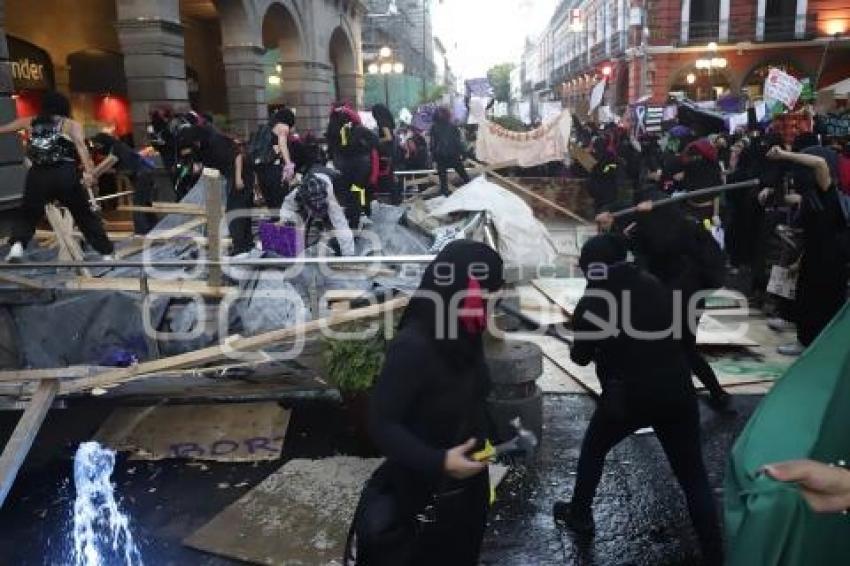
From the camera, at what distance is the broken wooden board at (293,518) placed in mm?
4301

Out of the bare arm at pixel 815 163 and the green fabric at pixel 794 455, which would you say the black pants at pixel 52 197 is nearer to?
the green fabric at pixel 794 455

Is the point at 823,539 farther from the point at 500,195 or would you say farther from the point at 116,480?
the point at 500,195

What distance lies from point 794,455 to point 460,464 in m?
1.35

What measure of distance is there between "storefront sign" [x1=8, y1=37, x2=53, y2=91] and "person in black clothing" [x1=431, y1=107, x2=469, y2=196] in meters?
8.97

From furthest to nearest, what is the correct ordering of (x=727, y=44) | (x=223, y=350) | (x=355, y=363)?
(x=727, y=44)
(x=223, y=350)
(x=355, y=363)

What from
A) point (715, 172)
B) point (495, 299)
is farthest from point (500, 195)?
point (495, 299)

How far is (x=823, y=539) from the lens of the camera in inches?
98.3

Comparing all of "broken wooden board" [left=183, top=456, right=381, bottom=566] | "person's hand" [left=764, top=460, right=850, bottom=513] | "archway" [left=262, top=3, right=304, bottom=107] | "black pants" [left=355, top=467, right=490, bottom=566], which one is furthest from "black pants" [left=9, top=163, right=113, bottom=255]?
"archway" [left=262, top=3, right=304, bottom=107]

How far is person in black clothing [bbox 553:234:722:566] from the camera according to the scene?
3.81 metres

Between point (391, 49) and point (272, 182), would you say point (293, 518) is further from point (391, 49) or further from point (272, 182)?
point (391, 49)

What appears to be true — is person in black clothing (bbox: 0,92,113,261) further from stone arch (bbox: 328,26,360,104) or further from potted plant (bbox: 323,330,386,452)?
stone arch (bbox: 328,26,360,104)

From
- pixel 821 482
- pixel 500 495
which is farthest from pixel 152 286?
pixel 821 482

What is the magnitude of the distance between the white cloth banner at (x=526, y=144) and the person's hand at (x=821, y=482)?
49.7ft

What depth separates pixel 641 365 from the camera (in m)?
3.84
